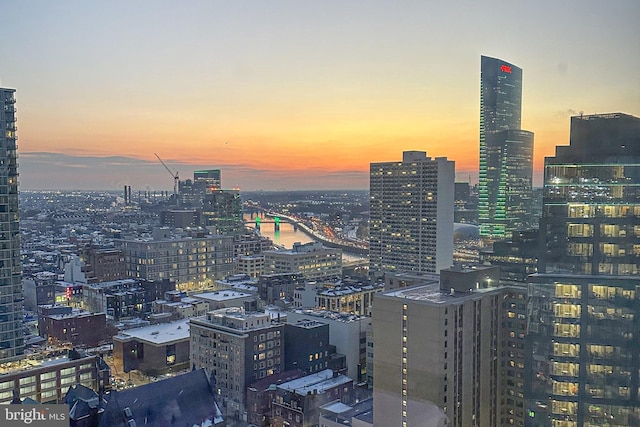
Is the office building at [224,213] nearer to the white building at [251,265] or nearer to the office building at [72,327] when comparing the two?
the white building at [251,265]

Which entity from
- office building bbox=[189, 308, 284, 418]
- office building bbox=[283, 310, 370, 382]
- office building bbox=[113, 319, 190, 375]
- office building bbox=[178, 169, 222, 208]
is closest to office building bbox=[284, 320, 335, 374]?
office building bbox=[189, 308, 284, 418]

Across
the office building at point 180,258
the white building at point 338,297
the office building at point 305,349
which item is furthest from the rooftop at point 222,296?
the office building at point 180,258

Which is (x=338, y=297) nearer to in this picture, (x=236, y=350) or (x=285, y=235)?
(x=236, y=350)

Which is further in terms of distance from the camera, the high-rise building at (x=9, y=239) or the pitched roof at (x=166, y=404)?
the high-rise building at (x=9, y=239)

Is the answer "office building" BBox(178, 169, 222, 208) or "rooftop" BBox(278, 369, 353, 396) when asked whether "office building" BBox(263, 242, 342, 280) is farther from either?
"office building" BBox(178, 169, 222, 208)

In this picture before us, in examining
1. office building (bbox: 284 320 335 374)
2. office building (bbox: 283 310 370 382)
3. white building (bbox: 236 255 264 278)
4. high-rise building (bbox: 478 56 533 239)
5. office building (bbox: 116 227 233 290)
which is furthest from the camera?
white building (bbox: 236 255 264 278)

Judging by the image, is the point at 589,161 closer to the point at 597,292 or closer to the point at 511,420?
the point at 597,292
